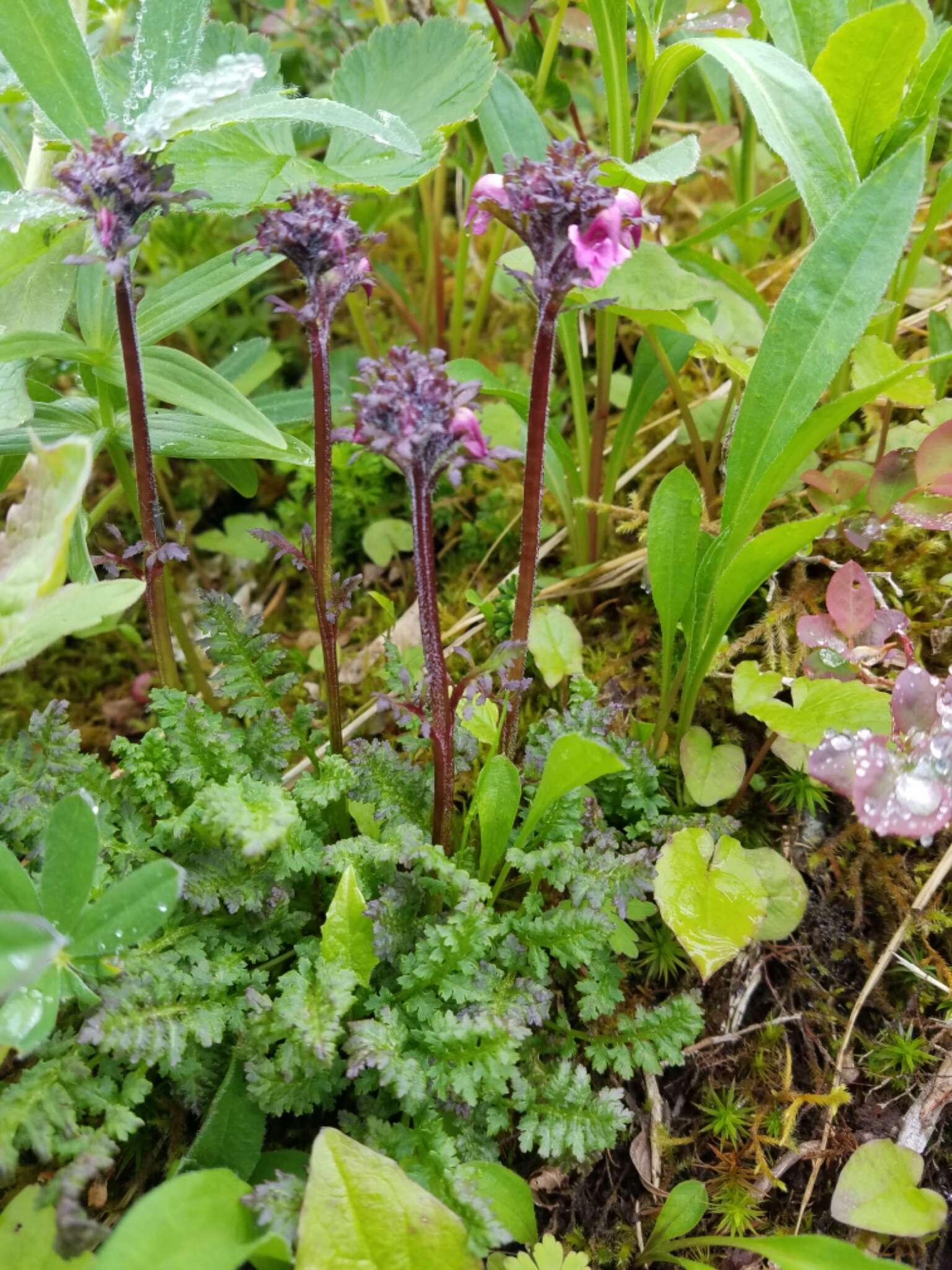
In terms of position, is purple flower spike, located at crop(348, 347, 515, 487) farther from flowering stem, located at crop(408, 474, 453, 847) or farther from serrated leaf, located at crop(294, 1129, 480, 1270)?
serrated leaf, located at crop(294, 1129, 480, 1270)

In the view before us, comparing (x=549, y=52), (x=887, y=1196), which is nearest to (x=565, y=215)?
(x=549, y=52)

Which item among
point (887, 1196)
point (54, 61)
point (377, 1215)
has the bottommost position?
point (887, 1196)

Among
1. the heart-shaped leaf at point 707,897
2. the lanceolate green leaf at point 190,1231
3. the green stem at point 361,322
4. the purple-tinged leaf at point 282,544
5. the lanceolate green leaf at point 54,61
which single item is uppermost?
the lanceolate green leaf at point 54,61

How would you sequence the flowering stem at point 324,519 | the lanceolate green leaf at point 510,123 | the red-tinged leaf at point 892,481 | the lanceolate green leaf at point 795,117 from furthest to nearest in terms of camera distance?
1. the lanceolate green leaf at point 510,123
2. the red-tinged leaf at point 892,481
3. the lanceolate green leaf at point 795,117
4. the flowering stem at point 324,519

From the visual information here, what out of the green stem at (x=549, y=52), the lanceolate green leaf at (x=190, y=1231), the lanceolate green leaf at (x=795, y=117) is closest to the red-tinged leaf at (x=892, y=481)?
the lanceolate green leaf at (x=795, y=117)

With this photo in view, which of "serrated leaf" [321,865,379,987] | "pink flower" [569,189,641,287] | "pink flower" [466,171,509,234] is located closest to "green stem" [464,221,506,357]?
"pink flower" [466,171,509,234]

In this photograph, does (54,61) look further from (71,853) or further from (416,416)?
(71,853)

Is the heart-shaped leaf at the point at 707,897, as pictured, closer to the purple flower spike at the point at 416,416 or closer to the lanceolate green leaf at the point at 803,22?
the purple flower spike at the point at 416,416

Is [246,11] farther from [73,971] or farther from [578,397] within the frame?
[73,971]
